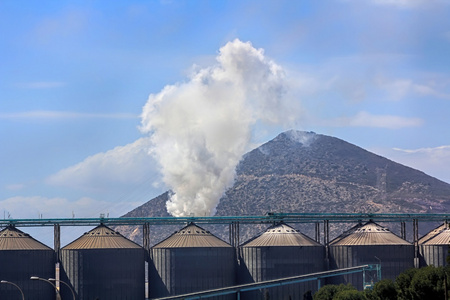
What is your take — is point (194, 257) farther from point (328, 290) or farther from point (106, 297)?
point (328, 290)

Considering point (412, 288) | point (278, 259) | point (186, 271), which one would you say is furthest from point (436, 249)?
point (186, 271)

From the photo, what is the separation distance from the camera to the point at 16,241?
161 m

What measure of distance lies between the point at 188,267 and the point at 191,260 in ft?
4.04

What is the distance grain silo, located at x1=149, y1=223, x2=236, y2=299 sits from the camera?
161 m

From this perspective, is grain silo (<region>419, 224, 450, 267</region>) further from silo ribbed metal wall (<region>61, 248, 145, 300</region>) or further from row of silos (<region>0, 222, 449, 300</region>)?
silo ribbed metal wall (<region>61, 248, 145, 300</region>)

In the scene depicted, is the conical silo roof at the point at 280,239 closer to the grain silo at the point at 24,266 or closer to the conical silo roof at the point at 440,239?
the conical silo roof at the point at 440,239

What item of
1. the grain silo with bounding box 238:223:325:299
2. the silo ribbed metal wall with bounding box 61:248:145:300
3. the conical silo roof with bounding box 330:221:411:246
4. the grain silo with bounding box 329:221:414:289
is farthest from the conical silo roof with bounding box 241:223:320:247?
the silo ribbed metal wall with bounding box 61:248:145:300

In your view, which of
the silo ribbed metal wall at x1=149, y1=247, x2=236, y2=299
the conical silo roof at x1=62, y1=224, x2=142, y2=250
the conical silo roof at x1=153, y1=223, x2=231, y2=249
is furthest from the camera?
the conical silo roof at x1=153, y1=223, x2=231, y2=249

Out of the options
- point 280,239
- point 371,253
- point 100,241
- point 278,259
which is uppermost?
point 100,241

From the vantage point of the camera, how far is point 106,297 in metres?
157

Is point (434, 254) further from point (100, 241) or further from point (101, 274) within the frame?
point (100, 241)

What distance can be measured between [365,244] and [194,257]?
28076 mm

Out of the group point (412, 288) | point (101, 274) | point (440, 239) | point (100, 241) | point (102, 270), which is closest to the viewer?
point (412, 288)

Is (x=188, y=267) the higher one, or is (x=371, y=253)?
(x=371, y=253)
